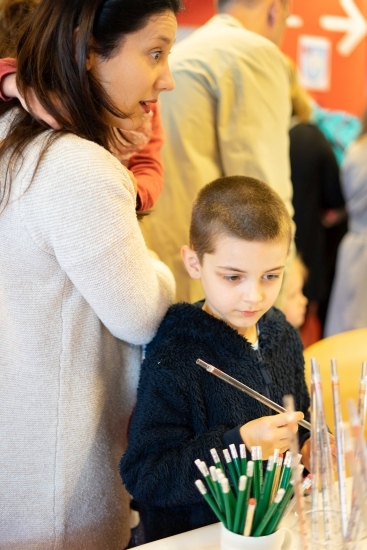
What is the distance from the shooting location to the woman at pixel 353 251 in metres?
3.09

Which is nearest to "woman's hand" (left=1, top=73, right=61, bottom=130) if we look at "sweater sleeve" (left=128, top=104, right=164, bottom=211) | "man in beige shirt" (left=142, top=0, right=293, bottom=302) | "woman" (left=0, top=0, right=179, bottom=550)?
"woman" (left=0, top=0, right=179, bottom=550)

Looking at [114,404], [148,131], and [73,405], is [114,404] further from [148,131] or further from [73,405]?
[148,131]

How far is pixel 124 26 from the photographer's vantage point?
121 cm

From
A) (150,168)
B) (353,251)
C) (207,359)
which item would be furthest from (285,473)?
(353,251)

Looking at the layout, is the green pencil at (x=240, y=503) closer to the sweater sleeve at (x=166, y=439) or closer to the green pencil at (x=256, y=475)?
the green pencil at (x=256, y=475)

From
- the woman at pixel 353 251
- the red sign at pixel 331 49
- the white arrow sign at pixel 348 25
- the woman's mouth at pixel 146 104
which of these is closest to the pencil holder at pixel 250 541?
the woman's mouth at pixel 146 104

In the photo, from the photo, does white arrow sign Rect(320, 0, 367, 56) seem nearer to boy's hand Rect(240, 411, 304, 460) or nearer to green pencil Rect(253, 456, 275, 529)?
boy's hand Rect(240, 411, 304, 460)

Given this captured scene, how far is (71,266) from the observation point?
46.5 inches

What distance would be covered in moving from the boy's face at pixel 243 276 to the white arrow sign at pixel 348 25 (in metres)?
2.83

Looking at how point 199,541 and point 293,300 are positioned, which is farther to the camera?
point 293,300

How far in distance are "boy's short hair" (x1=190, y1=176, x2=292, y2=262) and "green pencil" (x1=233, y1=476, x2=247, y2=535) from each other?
1.48 ft

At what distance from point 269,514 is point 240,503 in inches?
1.7

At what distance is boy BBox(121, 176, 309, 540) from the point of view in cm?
121

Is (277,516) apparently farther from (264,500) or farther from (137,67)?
(137,67)
